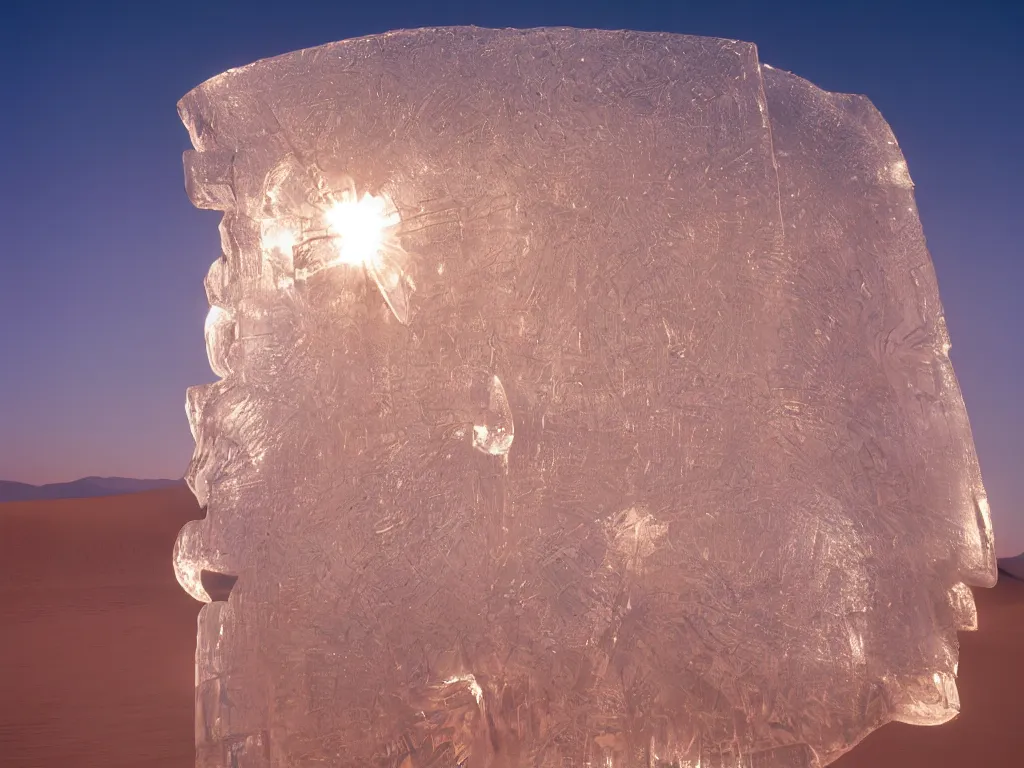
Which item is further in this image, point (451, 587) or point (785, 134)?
point (785, 134)

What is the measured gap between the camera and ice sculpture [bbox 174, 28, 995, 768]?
2.57 m

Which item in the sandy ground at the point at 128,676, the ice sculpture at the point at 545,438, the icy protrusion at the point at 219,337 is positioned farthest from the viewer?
the sandy ground at the point at 128,676

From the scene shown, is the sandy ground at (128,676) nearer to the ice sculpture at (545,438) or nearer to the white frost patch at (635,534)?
the ice sculpture at (545,438)

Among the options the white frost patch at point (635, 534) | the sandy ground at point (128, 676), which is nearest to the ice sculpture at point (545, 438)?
the white frost patch at point (635, 534)

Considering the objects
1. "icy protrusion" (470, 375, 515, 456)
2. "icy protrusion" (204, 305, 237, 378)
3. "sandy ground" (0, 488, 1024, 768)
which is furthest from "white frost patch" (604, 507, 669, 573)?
"sandy ground" (0, 488, 1024, 768)

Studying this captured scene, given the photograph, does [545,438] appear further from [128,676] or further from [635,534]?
[128,676]

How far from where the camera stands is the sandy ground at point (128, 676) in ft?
13.3

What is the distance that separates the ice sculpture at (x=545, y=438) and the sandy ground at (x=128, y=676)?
1.65 m

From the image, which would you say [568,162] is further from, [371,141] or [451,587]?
[451,587]

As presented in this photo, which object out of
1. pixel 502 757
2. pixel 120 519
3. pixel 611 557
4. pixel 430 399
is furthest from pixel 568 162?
pixel 120 519

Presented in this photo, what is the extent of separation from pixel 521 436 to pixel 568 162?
815 mm

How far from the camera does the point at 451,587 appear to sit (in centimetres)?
257

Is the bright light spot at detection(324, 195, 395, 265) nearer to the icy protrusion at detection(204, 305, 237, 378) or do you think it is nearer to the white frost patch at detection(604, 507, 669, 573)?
the icy protrusion at detection(204, 305, 237, 378)

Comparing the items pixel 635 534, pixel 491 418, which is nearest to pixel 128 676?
pixel 491 418
